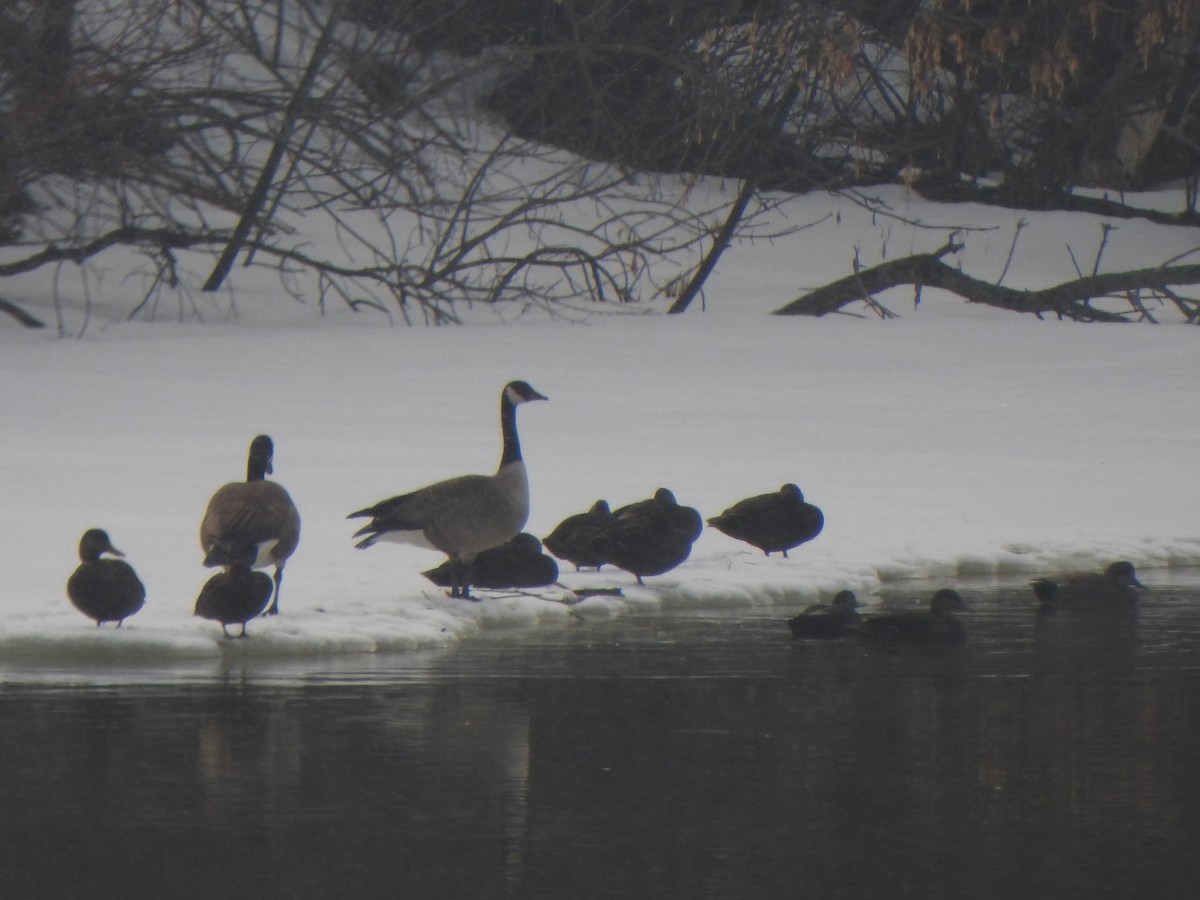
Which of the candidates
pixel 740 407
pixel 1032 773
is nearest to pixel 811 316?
pixel 740 407

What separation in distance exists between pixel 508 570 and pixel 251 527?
54.9 inches

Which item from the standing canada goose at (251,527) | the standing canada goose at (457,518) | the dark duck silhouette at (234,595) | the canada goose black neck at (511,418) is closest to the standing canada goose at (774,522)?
the canada goose black neck at (511,418)

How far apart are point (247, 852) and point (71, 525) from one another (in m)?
5.94

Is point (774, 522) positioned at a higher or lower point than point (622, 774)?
higher

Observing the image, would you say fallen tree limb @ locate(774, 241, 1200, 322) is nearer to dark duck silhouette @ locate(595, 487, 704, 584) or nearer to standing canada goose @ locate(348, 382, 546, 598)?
dark duck silhouette @ locate(595, 487, 704, 584)

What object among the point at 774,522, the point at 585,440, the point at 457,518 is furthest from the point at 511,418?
the point at 585,440

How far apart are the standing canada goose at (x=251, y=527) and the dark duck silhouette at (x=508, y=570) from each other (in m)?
0.85

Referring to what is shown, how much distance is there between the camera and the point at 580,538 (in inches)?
383

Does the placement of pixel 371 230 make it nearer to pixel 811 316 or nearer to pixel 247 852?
pixel 811 316

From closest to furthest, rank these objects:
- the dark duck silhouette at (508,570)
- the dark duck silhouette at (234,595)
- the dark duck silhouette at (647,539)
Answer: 1. the dark duck silhouette at (234,595)
2. the dark duck silhouette at (508,570)
3. the dark duck silhouette at (647,539)

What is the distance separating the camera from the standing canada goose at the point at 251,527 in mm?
8164

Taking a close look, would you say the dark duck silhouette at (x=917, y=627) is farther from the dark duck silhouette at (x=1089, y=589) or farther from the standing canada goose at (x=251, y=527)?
the standing canada goose at (x=251, y=527)

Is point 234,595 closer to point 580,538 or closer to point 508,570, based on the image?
point 508,570

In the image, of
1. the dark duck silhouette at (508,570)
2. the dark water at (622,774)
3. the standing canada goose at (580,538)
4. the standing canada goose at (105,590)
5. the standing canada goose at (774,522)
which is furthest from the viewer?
the standing canada goose at (774,522)
